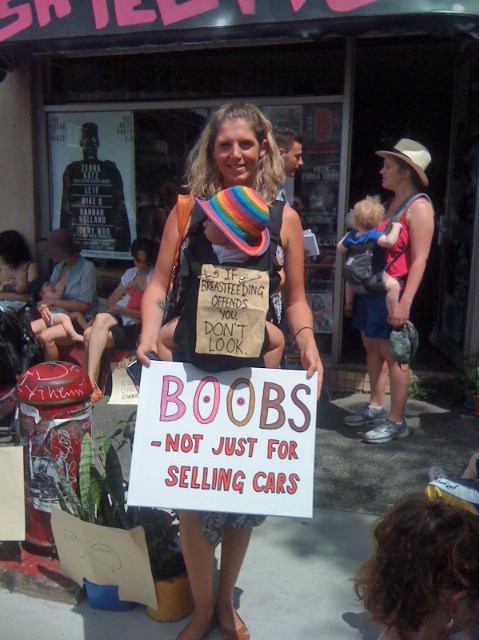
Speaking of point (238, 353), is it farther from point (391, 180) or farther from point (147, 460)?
point (391, 180)

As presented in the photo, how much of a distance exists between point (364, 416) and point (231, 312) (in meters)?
2.83

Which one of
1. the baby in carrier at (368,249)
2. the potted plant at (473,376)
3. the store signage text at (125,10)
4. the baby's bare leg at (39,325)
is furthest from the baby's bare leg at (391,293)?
the baby's bare leg at (39,325)

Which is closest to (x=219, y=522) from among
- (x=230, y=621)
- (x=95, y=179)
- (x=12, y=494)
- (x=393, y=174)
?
(x=230, y=621)

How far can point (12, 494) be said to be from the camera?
116 inches

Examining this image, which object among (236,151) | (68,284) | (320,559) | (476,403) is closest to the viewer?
(236,151)

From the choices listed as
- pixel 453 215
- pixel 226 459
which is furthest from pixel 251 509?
pixel 453 215

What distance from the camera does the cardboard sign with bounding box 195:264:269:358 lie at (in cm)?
224

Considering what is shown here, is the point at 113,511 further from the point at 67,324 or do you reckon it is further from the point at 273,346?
the point at 67,324

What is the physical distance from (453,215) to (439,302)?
0.86 meters

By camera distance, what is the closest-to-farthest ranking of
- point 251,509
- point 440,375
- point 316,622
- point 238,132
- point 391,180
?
point 251,509
point 238,132
point 316,622
point 391,180
point 440,375

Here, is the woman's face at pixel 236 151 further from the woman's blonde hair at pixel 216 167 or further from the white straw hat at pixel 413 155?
the white straw hat at pixel 413 155

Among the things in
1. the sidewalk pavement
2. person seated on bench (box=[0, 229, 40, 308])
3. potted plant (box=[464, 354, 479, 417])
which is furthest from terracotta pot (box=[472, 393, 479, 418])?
person seated on bench (box=[0, 229, 40, 308])

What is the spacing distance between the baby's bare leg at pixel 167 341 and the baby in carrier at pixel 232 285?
0.48ft

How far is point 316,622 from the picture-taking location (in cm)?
269
